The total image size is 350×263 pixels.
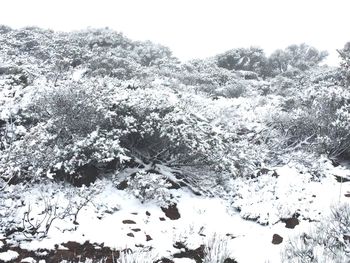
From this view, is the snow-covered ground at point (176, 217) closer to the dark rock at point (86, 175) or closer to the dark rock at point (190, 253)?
the dark rock at point (190, 253)

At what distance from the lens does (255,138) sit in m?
10.2

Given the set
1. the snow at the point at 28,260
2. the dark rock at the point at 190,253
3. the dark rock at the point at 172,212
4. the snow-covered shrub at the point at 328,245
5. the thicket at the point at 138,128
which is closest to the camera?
the snow-covered shrub at the point at 328,245

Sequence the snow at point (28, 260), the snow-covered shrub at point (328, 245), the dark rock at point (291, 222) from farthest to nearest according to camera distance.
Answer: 1. the dark rock at point (291, 222)
2. the snow at point (28, 260)
3. the snow-covered shrub at point (328, 245)

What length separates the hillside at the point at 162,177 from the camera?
5.61m

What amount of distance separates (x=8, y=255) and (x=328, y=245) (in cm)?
437

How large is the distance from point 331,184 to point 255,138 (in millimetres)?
2584

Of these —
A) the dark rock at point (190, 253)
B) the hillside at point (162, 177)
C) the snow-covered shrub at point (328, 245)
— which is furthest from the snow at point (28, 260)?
the snow-covered shrub at point (328, 245)

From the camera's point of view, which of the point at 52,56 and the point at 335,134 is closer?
the point at 335,134

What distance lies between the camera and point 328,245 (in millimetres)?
4984

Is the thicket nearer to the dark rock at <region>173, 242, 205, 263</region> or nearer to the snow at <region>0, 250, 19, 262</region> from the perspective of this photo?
the snow at <region>0, 250, 19, 262</region>

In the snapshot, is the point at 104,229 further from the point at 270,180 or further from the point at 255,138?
the point at 255,138

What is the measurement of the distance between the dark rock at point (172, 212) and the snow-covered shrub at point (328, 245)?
7.31 feet

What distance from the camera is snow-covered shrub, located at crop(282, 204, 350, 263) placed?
4809 millimetres

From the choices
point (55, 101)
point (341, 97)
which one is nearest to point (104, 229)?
point (55, 101)
